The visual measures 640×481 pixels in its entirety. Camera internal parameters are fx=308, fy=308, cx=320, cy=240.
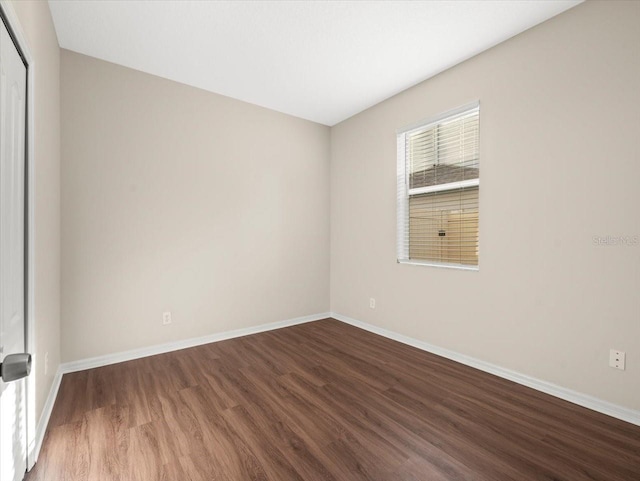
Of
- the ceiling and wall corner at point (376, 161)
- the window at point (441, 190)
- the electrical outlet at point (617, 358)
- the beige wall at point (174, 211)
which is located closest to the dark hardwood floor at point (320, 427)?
the electrical outlet at point (617, 358)

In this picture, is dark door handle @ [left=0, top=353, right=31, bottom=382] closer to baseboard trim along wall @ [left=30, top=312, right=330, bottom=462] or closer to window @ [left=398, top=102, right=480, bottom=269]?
baseboard trim along wall @ [left=30, top=312, right=330, bottom=462]

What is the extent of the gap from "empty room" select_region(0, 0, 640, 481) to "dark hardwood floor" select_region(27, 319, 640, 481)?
2cm

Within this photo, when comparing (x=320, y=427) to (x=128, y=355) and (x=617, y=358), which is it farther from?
(x=128, y=355)

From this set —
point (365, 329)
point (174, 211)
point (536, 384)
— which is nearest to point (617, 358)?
point (536, 384)

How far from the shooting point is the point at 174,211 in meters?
3.16

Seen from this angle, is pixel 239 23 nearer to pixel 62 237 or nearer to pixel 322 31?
pixel 322 31

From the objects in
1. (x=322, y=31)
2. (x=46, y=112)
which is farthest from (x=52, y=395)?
(x=322, y=31)

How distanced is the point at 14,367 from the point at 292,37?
105 inches

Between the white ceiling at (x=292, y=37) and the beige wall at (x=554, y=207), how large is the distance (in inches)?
11.1

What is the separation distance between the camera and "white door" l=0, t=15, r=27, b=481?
114 cm

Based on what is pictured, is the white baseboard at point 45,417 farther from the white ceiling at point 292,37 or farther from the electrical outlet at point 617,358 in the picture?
the electrical outlet at point 617,358

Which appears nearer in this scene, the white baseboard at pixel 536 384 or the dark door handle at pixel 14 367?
the dark door handle at pixel 14 367

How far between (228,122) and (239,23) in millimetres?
1297

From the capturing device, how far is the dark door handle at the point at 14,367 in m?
A: 0.72
